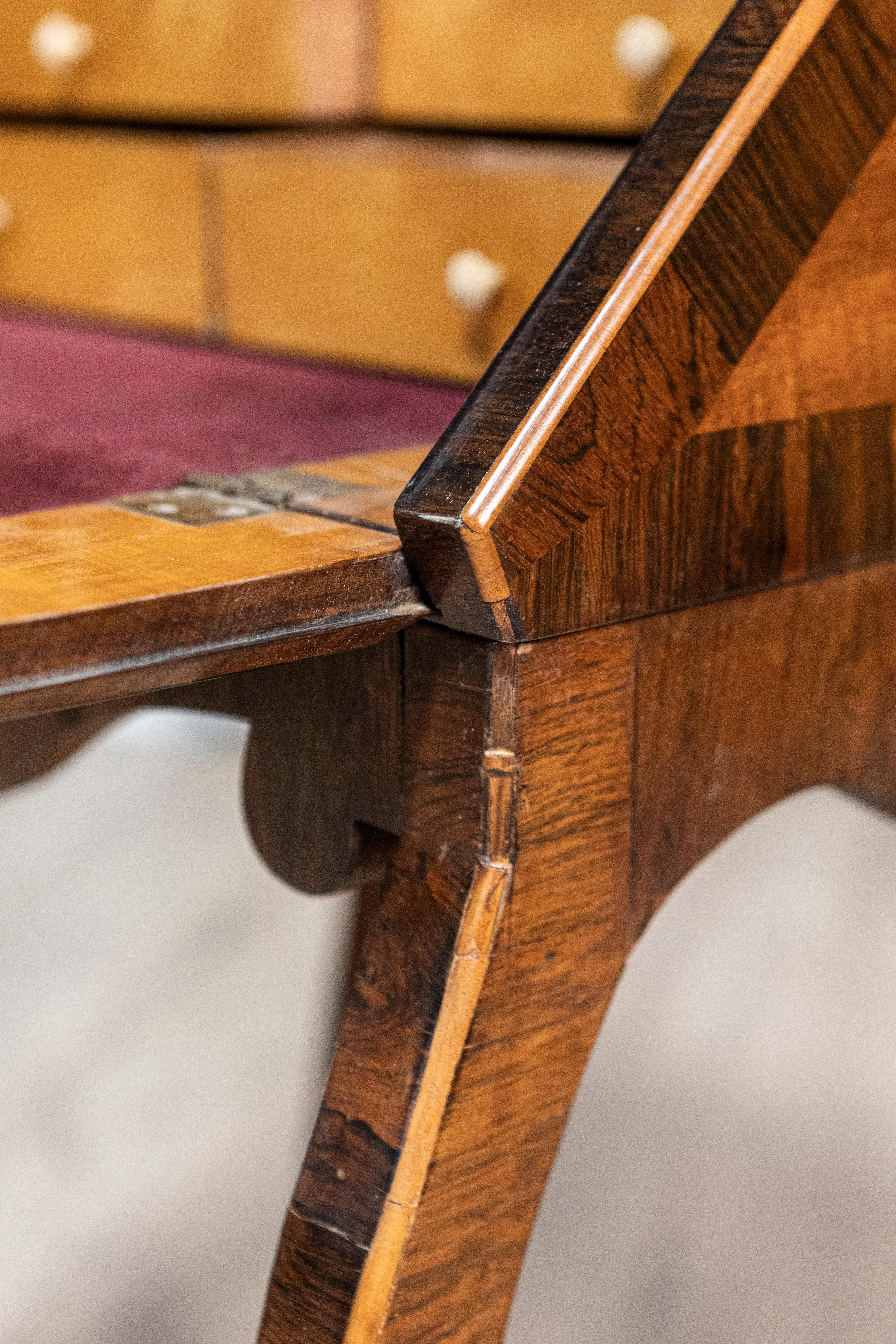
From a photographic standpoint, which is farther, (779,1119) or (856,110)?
(779,1119)

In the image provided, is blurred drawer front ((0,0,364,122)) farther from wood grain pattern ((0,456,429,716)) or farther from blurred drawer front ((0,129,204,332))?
wood grain pattern ((0,456,429,716))

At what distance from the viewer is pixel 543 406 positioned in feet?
0.94

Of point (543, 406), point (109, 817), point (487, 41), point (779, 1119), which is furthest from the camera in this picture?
point (109, 817)

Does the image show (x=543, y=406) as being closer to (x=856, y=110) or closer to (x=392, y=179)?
(x=856, y=110)

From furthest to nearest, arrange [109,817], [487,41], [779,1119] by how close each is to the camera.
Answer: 1. [109,817]
2. [779,1119]
3. [487,41]

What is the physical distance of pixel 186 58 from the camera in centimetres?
57

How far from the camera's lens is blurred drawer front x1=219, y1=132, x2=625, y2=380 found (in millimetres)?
470

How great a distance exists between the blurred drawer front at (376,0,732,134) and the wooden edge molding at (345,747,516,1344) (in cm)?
24

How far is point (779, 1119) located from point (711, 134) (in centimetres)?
73

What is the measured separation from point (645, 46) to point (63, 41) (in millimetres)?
280

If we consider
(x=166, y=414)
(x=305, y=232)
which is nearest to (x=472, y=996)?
(x=166, y=414)

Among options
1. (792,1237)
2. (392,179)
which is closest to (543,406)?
(392,179)

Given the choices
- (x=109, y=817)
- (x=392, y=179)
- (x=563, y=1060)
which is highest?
(x=109, y=817)

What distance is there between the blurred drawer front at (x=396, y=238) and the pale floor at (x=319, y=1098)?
0.28 m
